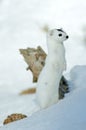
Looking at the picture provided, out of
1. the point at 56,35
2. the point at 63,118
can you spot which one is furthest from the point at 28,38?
the point at 63,118

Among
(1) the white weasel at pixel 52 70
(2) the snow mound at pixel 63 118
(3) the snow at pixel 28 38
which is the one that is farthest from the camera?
(3) the snow at pixel 28 38

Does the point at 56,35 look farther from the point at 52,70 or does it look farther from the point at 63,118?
the point at 63,118

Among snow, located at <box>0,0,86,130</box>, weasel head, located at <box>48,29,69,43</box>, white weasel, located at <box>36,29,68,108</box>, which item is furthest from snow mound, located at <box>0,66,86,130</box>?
snow, located at <box>0,0,86,130</box>

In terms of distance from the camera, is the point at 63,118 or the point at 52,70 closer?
the point at 63,118

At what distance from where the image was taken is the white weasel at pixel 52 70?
178 inches

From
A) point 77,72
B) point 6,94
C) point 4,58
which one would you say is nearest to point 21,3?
point 4,58

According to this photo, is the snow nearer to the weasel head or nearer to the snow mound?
the weasel head

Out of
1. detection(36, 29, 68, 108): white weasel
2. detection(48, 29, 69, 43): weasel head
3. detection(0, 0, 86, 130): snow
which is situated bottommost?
detection(0, 0, 86, 130): snow

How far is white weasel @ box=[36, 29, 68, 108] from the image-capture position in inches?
178

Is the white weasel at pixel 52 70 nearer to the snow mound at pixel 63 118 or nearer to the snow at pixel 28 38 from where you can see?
the snow at pixel 28 38

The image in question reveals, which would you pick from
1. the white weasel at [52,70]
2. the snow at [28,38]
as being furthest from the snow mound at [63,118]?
the snow at [28,38]

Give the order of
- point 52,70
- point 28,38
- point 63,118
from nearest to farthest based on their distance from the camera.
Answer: point 63,118 < point 52,70 < point 28,38

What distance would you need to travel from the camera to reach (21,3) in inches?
406

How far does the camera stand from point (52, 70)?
4.53 m
